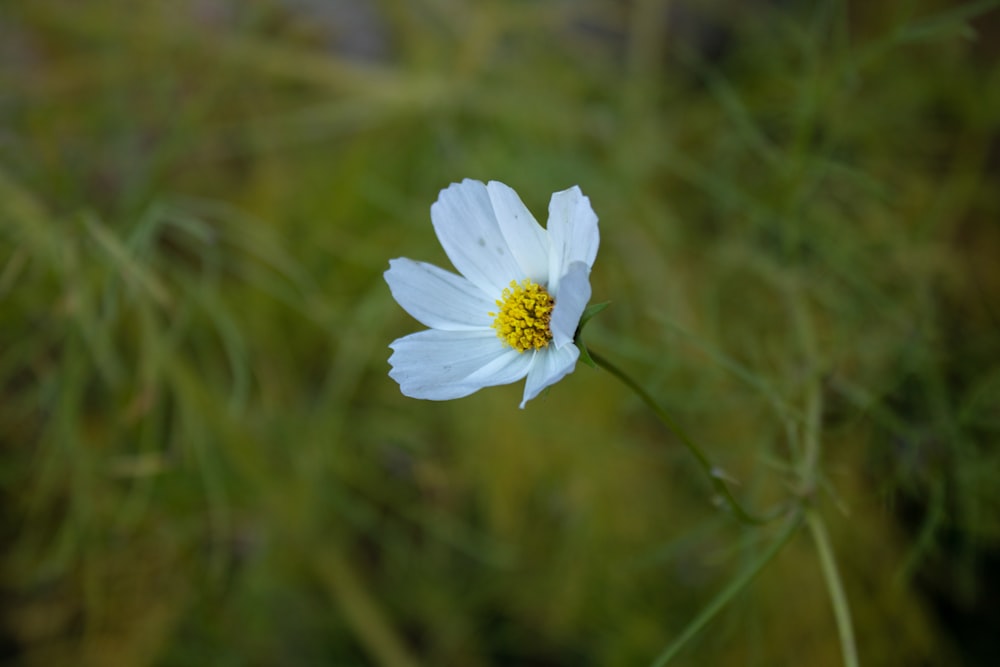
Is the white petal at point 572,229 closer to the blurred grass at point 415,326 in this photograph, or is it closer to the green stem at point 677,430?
the green stem at point 677,430

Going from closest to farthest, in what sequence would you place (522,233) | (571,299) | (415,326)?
(571,299) → (522,233) → (415,326)

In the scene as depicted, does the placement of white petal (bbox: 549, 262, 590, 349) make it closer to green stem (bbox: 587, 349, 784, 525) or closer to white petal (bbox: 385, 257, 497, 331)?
green stem (bbox: 587, 349, 784, 525)

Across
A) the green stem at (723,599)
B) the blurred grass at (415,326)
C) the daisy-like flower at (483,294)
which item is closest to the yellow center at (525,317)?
the daisy-like flower at (483,294)

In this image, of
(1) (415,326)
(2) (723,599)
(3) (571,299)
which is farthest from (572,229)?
(1) (415,326)

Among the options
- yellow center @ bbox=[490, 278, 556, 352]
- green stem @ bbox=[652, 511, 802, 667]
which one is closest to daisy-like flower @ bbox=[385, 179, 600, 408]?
yellow center @ bbox=[490, 278, 556, 352]

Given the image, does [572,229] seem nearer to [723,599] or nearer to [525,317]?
[525,317]

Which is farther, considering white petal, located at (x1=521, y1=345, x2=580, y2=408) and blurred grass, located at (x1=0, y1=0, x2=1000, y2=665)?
blurred grass, located at (x1=0, y1=0, x2=1000, y2=665)
